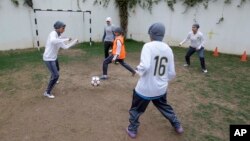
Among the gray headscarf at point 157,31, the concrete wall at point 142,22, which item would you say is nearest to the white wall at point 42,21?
the concrete wall at point 142,22

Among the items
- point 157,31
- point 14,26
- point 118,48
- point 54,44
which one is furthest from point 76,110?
point 14,26

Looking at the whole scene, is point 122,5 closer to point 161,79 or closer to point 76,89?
point 76,89

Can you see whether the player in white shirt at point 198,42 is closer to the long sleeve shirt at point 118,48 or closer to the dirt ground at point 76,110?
the dirt ground at point 76,110

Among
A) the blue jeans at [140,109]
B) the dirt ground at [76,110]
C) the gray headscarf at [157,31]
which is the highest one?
the gray headscarf at [157,31]

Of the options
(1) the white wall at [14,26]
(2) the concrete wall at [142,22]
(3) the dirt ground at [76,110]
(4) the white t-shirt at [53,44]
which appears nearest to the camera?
(3) the dirt ground at [76,110]

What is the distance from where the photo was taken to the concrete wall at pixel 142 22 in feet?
34.3

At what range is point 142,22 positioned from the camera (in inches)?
523

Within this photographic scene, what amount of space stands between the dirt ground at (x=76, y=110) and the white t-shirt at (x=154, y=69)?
0.92 m

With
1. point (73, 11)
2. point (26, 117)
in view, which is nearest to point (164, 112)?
point (26, 117)

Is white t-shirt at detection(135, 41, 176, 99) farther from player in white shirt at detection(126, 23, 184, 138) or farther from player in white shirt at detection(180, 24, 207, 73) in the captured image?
player in white shirt at detection(180, 24, 207, 73)

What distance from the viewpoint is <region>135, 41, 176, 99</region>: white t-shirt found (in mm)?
3506

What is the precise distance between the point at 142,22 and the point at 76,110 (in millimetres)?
9130

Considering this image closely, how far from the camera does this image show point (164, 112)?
13.4 ft

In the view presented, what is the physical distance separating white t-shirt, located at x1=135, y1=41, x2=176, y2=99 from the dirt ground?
917 mm
